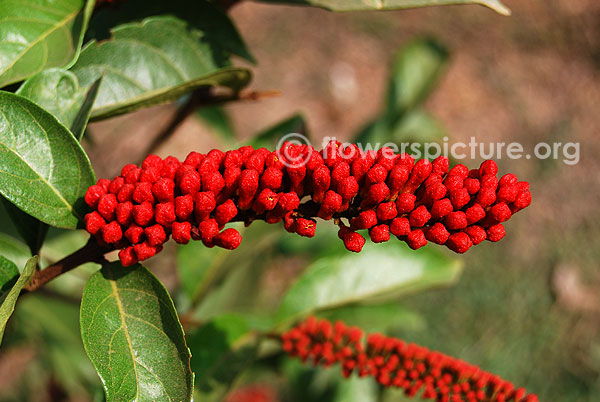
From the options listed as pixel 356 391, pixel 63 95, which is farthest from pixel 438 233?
pixel 356 391

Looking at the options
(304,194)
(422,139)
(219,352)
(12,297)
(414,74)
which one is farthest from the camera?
(414,74)

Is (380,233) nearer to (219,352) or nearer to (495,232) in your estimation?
(495,232)

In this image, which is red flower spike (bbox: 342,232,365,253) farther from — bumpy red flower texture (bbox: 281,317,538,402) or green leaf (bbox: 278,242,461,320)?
green leaf (bbox: 278,242,461,320)

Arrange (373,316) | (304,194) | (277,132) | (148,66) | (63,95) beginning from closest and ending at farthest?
(304,194) → (63,95) → (148,66) → (277,132) → (373,316)

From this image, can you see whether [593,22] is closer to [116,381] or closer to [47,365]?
[47,365]

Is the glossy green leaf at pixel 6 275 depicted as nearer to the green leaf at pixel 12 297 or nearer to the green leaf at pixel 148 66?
the green leaf at pixel 12 297

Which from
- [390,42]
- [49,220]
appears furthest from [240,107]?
[49,220]

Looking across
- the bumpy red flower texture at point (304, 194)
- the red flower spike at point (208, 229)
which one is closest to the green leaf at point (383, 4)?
the bumpy red flower texture at point (304, 194)
